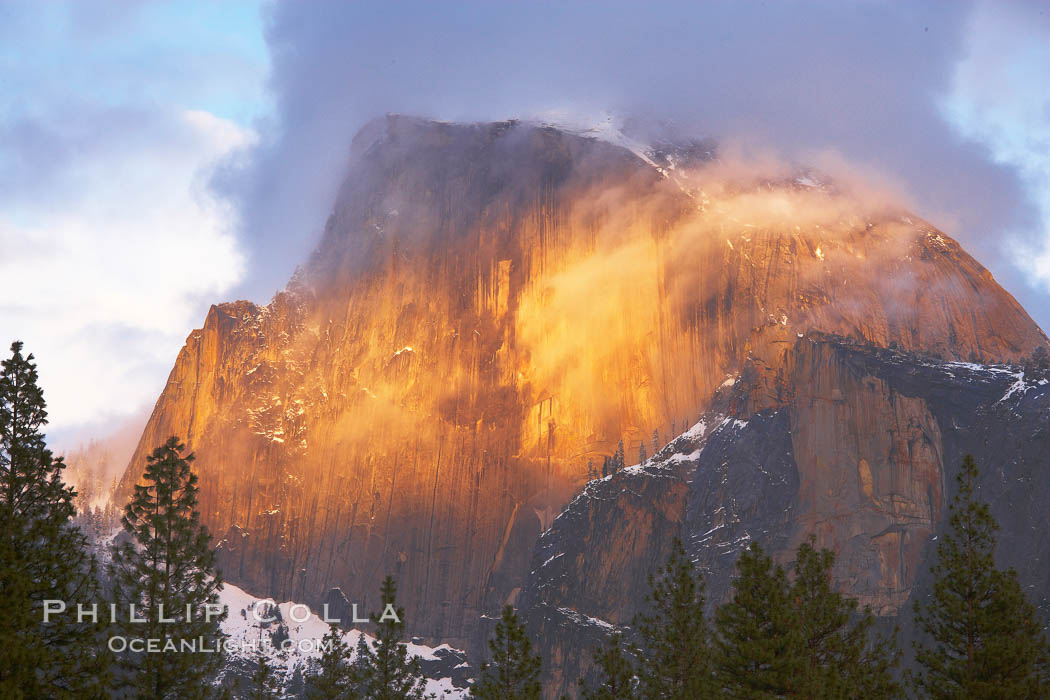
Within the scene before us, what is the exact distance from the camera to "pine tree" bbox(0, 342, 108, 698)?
38500mm

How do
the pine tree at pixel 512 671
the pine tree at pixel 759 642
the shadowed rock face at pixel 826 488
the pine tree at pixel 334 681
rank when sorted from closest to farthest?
the pine tree at pixel 759 642 < the pine tree at pixel 512 671 < the pine tree at pixel 334 681 < the shadowed rock face at pixel 826 488

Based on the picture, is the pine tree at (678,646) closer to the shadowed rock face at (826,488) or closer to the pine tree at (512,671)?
the pine tree at (512,671)

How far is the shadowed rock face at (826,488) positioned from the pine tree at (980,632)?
220 ft

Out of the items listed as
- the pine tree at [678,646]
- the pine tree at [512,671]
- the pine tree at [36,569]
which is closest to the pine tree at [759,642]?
the pine tree at [678,646]

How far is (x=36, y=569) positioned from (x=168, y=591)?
38.4 feet

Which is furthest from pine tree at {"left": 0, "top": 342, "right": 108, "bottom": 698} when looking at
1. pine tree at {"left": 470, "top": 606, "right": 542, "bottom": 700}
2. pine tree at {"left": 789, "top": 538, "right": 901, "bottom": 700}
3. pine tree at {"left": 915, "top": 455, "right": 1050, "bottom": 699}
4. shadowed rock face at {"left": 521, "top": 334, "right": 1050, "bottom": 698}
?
shadowed rock face at {"left": 521, "top": 334, "right": 1050, "bottom": 698}

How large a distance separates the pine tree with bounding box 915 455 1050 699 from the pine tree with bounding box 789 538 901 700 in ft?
6.68

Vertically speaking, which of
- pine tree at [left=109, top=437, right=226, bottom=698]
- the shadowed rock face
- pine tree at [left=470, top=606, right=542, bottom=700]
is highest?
the shadowed rock face

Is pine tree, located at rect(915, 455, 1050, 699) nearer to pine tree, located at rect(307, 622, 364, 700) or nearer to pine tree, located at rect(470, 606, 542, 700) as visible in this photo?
pine tree, located at rect(470, 606, 542, 700)

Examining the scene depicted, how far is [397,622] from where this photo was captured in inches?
2805

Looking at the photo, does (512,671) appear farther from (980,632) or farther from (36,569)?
(36,569)

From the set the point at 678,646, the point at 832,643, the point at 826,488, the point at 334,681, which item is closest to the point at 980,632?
the point at 832,643

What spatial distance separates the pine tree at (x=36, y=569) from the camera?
3850 centimetres

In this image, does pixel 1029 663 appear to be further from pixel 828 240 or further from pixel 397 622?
pixel 828 240
